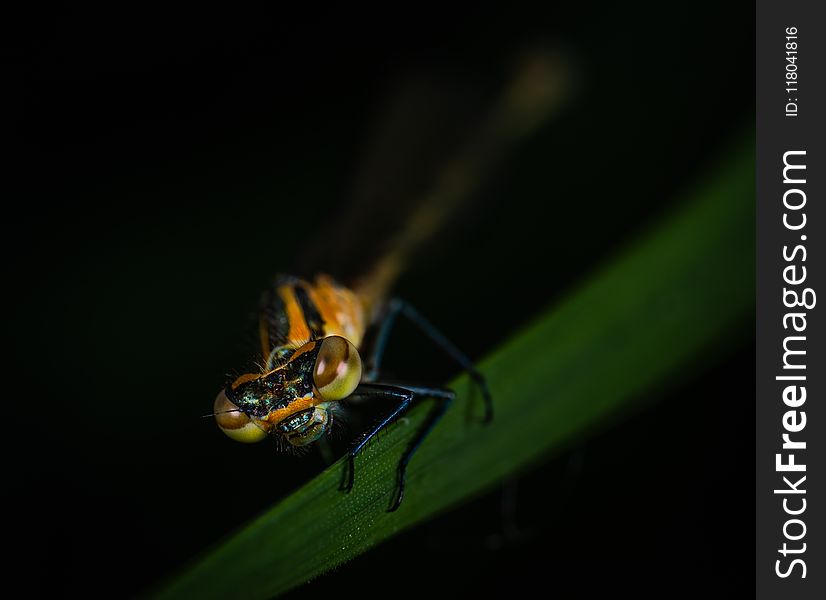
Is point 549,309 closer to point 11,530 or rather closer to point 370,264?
point 370,264

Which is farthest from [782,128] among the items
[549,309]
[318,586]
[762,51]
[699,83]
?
[318,586]

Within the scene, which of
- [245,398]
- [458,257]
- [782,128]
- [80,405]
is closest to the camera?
[245,398]

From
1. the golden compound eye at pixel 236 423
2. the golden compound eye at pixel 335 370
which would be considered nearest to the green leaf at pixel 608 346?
the golden compound eye at pixel 335 370

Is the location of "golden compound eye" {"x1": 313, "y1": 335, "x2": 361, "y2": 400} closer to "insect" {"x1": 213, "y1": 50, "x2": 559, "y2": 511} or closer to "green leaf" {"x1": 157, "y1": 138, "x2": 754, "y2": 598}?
"insect" {"x1": 213, "y1": 50, "x2": 559, "y2": 511}

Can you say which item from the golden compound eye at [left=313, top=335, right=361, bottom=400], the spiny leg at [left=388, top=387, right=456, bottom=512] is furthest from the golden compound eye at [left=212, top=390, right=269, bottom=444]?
the spiny leg at [left=388, top=387, right=456, bottom=512]

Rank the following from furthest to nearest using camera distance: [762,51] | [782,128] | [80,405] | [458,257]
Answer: [458,257], [80,405], [762,51], [782,128]

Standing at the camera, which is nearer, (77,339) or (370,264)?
(77,339)

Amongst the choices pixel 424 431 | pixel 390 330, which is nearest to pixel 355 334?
pixel 390 330

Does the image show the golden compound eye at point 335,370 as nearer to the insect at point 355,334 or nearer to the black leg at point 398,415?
the insect at point 355,334
